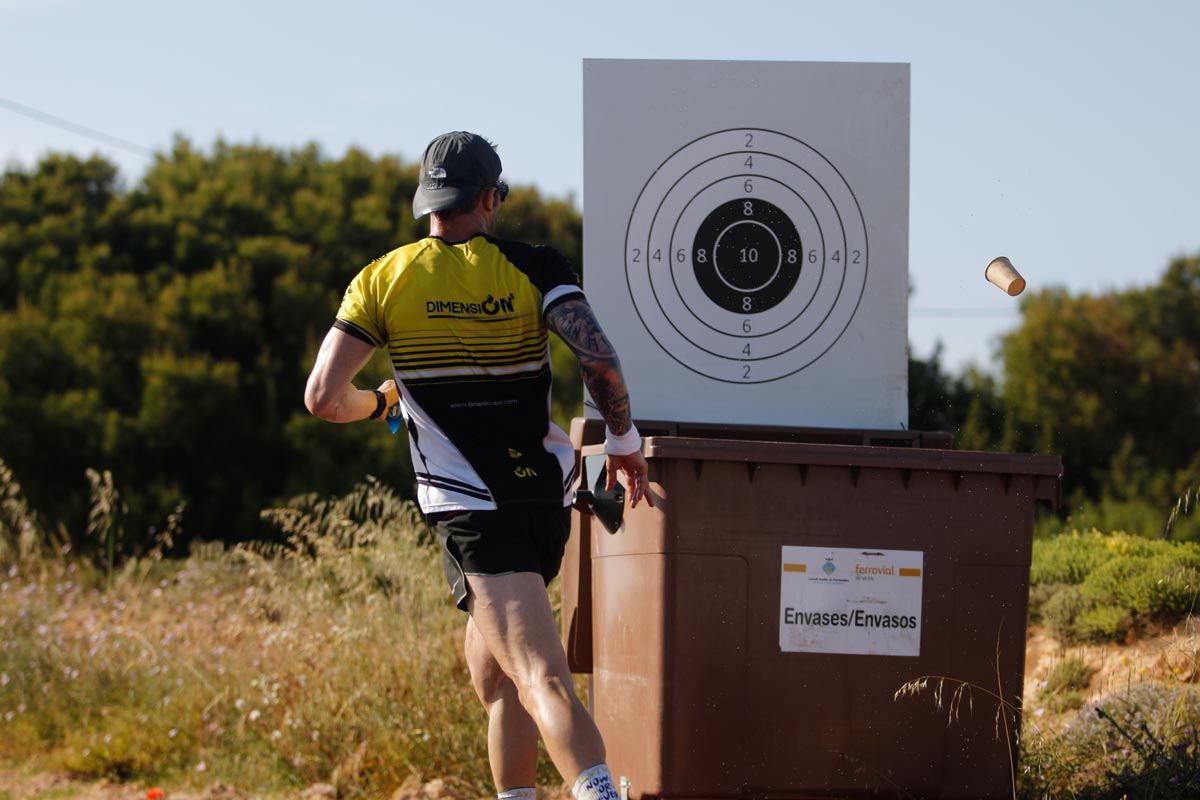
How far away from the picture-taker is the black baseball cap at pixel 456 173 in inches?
136

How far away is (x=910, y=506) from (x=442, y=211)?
1.43 metres

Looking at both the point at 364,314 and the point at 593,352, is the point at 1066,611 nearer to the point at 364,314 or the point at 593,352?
the point at 593,352

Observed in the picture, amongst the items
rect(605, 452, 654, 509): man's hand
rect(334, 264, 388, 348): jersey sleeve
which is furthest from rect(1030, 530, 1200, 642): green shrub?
rect(334, 264, 388, 348): jersey sleeve

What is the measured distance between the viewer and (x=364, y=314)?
3.37 m

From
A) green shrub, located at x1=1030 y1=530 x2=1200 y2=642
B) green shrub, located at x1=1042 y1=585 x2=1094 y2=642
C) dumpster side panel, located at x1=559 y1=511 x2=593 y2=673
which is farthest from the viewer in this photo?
green shrub, located at x1=1042 y1=585 x2=1094 y2=642

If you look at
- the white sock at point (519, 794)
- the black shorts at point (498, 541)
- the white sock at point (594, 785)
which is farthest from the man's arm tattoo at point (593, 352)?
the white sock at point (519, 794)

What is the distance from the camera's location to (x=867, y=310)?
4547 mm

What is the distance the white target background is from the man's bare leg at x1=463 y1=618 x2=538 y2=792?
1383 millimetres

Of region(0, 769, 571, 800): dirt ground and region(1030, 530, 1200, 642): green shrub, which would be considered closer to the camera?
region(0, 769, 571, 800): dirt ground

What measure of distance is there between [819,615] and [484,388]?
42.6 inches

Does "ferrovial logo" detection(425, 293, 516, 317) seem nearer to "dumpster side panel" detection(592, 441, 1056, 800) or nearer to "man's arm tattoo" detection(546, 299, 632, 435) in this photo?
"man's arm tattoo" detection(546, 299, 632, 435)

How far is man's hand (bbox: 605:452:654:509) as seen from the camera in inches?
136

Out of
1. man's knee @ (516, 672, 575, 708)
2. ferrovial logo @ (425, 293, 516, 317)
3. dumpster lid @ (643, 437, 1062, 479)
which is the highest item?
ferrovial logo @ (425, 293, 516, 317)

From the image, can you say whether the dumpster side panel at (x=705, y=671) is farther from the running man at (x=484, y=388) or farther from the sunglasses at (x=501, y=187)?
the sunglasses at (x=501, y=187)
